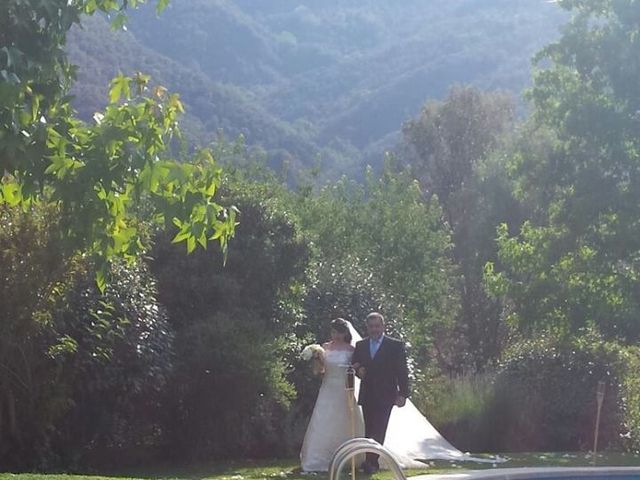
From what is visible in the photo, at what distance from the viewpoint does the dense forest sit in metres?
7.63

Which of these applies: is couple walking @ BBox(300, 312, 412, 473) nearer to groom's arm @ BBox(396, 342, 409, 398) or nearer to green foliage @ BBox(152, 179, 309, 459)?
groom's arm @ BBox(396, 342, 409, 398)

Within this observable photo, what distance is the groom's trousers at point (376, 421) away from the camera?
1390 centimetres

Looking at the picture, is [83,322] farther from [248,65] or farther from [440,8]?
[440,8]

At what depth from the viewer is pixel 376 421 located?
45.7 feet

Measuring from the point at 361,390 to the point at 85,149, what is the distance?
742cm

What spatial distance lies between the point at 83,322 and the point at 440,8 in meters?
122

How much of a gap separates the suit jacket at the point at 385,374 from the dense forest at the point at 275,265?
335cm

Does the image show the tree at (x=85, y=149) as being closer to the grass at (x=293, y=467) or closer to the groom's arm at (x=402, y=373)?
the grass at (x=293, y=467)

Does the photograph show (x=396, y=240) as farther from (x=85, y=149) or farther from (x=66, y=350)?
(x=85, y=149)

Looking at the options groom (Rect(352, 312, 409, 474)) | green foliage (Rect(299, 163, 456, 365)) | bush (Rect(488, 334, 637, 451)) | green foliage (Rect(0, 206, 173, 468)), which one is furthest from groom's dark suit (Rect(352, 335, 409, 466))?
green foliage (Rect(299, 163, 456, 365))

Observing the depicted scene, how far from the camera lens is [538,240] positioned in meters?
28.7

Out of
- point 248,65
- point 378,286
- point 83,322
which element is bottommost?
point 83,322

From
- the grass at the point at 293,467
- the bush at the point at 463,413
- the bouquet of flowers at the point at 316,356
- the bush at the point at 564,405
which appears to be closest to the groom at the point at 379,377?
the grass at the point at 293,467

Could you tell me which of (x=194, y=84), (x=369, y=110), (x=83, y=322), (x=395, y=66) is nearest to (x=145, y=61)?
(x=194, y=84)
